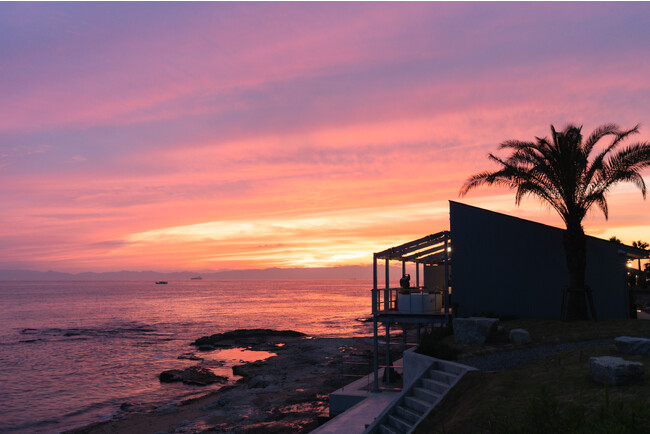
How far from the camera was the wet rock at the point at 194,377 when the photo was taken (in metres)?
39.9

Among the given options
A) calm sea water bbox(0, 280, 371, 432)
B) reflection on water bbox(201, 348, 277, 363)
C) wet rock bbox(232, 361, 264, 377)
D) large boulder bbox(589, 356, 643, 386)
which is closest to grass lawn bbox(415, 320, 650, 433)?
large boulder bbox(589, 356, 643, 386)

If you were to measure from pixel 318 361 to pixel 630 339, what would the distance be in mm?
32127

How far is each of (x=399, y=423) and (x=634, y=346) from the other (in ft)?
24.8

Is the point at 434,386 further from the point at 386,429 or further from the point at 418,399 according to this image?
the point at 386,429

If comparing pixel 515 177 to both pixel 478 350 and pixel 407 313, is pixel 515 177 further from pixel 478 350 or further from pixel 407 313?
pixel 478 350

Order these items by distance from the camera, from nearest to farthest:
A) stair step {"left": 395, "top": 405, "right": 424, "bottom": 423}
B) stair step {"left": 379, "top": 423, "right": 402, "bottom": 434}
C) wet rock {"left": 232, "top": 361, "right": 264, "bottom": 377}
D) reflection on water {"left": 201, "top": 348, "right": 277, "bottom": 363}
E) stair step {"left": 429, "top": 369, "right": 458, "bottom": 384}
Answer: stair step {"left": 395, "top": 405, "right": 424, "bottom": 423} → stair step {"left": 379, "top": 423, "right": 402, "bottom": 434} → stair step {"left": 429, "top": 369, "right": 458, "bottom": 384} → wet rock {"left": 232, "top": 361, "right": 264, "bottom": 377} → reflection on water {"left": 201, "top": 348, "right": 277, "bottom": 363}

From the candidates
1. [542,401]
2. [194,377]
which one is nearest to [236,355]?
[194,377]

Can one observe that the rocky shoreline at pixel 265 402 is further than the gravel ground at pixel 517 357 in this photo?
Yes

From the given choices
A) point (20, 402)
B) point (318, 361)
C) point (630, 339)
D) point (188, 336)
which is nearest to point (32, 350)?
point (188, 336)

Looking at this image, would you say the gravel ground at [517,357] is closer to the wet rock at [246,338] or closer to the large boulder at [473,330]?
the large boulder at [473,330]

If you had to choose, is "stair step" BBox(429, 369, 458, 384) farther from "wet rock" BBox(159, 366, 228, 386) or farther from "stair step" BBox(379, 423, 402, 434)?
"wet rock" BBox(159, 366, 228, 386)

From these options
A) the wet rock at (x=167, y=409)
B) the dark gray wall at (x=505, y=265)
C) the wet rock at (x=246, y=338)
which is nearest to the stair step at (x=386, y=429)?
the dark gray wall at (x=505, y=265)

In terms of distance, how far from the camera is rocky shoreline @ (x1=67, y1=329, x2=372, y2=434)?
2548cm

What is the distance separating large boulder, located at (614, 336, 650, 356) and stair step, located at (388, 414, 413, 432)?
23.2 feet
